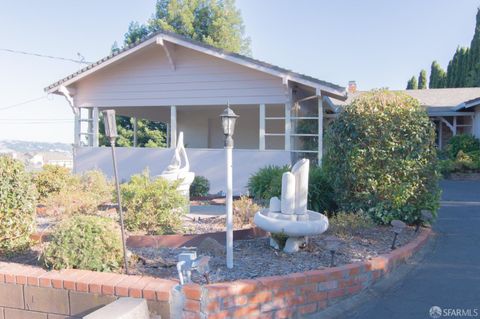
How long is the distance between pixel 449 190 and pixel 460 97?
11.1 metres

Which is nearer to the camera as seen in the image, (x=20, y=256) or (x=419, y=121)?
(x=20, y=256)

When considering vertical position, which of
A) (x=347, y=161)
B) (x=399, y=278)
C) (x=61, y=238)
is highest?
(x=347, y=161)

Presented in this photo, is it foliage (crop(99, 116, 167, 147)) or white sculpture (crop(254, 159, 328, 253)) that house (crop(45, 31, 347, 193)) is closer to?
white sculpture (crop(254, 159, 328, 253))

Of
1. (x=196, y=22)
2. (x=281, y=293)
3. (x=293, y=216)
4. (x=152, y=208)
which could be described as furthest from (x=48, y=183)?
(x=196, y=22)

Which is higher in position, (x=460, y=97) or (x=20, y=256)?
(x=460, y=97)

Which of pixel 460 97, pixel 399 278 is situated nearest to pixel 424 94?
pixel 460 97

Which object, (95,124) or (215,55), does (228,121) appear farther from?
(95,124)

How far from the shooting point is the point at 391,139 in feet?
19.5

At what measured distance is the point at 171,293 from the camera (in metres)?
3.26

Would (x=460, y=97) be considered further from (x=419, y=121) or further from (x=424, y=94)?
(x=419, y=121)

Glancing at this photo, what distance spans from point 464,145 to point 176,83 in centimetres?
1256

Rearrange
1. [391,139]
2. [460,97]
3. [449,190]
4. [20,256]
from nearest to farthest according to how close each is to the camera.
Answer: [20,256]
[391,139]
[449,190]
[460,97]

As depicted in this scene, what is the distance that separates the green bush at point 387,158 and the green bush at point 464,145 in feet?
40.6

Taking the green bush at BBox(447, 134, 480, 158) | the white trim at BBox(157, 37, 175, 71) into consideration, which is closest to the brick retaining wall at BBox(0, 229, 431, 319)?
the white trim at BBox(157, 37, 175, 71)
